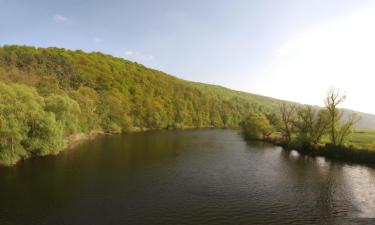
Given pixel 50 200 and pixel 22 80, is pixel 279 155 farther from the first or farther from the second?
pixel 22 80

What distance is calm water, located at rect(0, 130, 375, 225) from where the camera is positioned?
29.5m

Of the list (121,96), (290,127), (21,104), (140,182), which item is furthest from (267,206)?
(121,96)

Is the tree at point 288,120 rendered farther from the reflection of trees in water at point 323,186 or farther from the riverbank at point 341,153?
the reflection of trees in water at point 323,186

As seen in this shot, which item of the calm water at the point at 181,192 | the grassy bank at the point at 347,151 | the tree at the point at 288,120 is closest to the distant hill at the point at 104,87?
the calm water at the point at 181,192

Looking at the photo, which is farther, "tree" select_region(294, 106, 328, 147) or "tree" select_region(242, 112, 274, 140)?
"tree" select_region(242, 112, 274, 140)

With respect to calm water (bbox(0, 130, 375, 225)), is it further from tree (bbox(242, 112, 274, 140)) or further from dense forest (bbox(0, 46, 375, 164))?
tree (bbox(242, 112, 274, 140))

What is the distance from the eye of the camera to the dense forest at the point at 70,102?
171ft

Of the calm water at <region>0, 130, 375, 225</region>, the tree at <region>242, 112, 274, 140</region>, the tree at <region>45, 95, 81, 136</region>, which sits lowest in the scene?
the calm water at <region>0, 130, 375, 225</region>

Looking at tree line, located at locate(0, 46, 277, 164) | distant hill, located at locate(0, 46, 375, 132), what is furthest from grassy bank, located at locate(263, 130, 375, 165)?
distant hill, located at locate(0, 46, 375, 132)

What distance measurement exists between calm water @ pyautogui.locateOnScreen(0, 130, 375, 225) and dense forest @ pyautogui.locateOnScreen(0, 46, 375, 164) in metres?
5.93

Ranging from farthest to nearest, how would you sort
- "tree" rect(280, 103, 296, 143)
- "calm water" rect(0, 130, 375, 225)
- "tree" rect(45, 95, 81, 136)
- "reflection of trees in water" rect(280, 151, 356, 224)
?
"tree" rect(280, 103, 296, 143) < "tree" rect(45, 95, 81, 136) < "reflection of trees in water" rect(280, 151, 356, 224) < "calm water" rect(0, 130, 375, 225)

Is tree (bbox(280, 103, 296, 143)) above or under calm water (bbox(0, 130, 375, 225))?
above

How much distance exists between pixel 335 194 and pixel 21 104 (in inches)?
2307

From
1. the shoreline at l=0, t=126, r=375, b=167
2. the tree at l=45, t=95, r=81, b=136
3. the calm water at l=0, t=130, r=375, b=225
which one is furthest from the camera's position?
the tree at l=45, t=95, r=81, b=136
